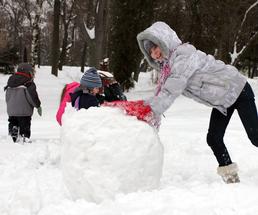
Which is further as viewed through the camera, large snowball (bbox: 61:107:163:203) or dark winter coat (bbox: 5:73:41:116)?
dark winter coat (bbox: 5:73:41:116)

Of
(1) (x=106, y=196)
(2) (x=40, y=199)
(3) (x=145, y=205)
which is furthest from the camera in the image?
(2) (x=40, y=199)

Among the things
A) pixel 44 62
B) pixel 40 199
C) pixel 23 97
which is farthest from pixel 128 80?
pixel 44 62

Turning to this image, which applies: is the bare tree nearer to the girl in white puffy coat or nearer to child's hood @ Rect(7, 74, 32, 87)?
child's hood @ Rect(7, 74, 32, 87)

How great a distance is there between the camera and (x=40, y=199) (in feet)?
14.4

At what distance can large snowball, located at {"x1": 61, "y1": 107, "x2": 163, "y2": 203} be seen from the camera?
11.5ft

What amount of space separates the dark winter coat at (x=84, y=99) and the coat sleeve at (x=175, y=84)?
5.50 feet

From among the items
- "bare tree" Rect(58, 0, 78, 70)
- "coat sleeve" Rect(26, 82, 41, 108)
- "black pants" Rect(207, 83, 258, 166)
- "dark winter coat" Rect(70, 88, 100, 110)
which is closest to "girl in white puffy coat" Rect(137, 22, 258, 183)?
"black pants" Rect(207, 83, 258, 166)

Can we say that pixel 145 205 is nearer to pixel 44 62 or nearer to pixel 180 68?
pixel 180 68

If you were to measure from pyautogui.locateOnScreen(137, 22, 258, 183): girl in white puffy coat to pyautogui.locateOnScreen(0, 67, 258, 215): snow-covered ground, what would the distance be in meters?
0.63

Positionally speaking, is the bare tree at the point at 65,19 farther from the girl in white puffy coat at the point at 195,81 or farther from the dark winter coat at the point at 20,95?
the girl in white puffy coat at the point at 195,81

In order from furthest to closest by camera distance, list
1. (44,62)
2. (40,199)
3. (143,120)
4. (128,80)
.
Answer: (44,62)
(128,80)
(40,199)
(143,120)

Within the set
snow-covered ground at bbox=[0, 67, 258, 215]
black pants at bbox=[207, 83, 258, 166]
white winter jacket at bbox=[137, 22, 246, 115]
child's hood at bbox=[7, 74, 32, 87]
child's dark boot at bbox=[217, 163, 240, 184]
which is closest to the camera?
snow-covered ground at bbox=[0, 67, 258, 215]

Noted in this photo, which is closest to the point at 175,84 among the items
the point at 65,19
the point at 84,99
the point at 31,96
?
the point at 84,99

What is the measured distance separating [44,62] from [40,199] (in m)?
65.0
